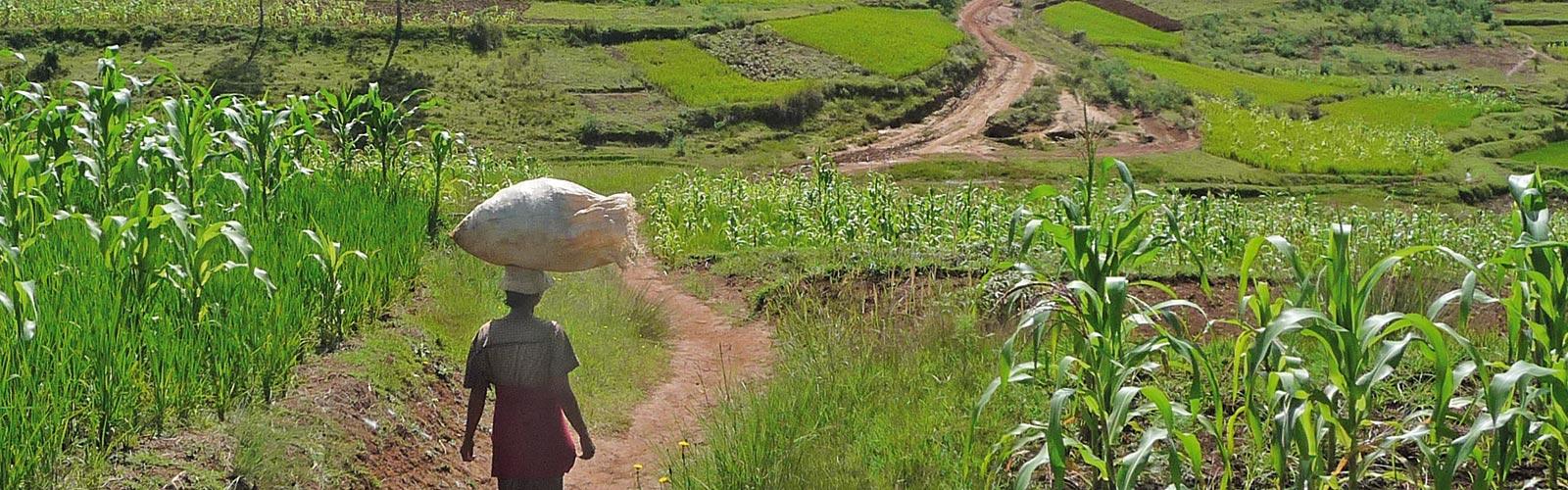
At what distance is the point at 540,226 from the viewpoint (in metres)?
4.14

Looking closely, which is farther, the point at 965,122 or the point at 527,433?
the point at 965,122

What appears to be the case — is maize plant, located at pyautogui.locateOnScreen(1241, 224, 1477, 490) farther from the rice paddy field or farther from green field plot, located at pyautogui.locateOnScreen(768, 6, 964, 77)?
green field plot, located at pyautogui.locateOnScreen(768, 6, 964, 77)

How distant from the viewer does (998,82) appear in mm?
33625

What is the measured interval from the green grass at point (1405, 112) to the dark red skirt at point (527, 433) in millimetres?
30582

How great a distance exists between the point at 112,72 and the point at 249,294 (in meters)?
2.54

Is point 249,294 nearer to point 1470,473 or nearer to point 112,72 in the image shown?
point 112,72

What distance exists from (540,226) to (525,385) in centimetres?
56

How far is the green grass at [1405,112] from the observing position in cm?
3216

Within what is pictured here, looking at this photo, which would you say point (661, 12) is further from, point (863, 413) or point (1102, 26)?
point (863, 413)

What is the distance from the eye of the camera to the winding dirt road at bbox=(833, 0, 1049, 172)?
26489mm

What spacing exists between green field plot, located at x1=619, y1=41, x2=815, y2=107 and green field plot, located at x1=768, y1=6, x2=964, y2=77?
10.7ft

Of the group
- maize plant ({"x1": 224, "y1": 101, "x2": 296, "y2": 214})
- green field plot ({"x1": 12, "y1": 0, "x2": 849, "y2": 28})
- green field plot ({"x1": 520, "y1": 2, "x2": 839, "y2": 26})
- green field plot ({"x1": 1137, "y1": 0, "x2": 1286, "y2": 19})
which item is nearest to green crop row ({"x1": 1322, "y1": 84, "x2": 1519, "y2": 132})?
green field plot ({"x1": 520, "y1": 2, "x2": 839, "y2": 26})

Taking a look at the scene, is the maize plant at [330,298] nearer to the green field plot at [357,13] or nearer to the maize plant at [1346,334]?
the maize plant at [1346,334]

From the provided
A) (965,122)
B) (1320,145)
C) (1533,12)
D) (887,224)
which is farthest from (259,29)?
(1533,12)
